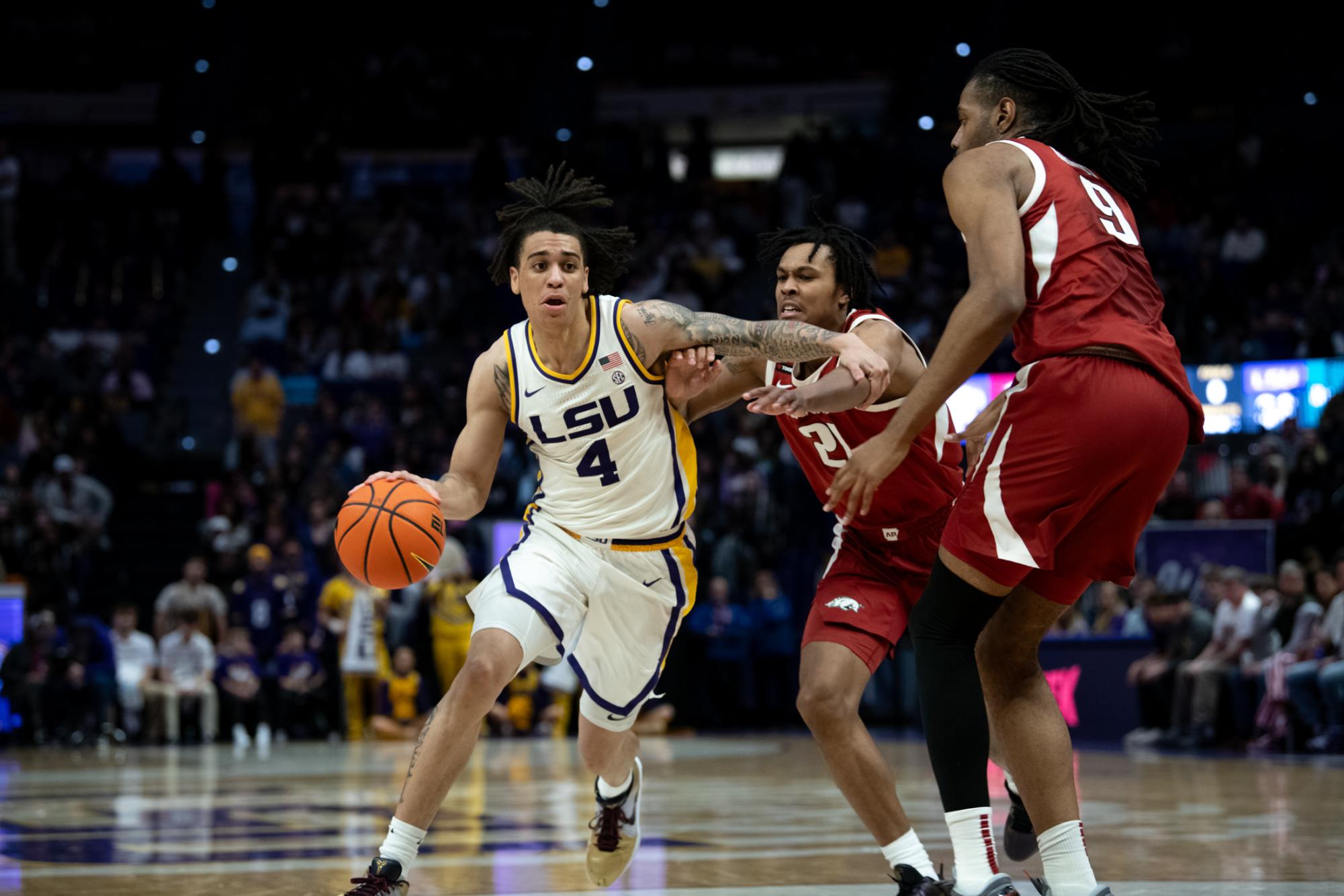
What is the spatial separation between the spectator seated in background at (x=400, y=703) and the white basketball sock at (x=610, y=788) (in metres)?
9.85

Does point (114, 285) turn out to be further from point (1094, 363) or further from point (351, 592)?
point (1094, 363)

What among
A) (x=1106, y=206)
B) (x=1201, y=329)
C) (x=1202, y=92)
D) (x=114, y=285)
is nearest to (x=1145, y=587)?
(x=1201, y=329)

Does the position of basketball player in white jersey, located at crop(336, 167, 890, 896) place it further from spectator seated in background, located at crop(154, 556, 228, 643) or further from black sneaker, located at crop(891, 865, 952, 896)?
spectator seated in background, located at crop(154, 556, 228, 643)

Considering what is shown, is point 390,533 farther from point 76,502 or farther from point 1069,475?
point 76,502

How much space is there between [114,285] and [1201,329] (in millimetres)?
14475

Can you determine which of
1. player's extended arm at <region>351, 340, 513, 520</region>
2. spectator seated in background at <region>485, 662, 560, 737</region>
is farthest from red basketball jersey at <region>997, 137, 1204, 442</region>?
spectator seated in background at <region>485, 662, 560, 737</region>

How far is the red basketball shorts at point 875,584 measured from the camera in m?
4.86

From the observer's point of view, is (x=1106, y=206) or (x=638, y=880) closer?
(x=1106, y=206)

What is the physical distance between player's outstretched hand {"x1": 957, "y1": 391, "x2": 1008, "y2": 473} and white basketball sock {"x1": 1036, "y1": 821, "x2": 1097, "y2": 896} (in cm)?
97

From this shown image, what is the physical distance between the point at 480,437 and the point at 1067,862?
2.25m

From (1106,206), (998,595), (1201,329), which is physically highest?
(1201,329)

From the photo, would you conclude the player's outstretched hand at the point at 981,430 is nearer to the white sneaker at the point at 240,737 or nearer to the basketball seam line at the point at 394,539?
the basketball seam line at the point at 394,539

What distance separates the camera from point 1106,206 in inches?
161

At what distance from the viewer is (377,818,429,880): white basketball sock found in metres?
4.41
